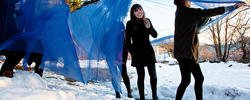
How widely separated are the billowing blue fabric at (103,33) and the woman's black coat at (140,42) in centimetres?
15

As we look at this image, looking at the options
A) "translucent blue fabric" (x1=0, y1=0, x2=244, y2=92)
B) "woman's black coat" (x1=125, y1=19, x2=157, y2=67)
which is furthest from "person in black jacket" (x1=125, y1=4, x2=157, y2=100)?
"translucent blue fabric" (x1=0, y1=0, x2=244, y2=92)

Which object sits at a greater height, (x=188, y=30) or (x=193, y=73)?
(x=188, y=30)

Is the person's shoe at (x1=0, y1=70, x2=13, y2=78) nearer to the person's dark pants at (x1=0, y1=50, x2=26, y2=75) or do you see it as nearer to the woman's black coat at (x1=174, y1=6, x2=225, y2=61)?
the person's dark pants at (x1=0, y1=50, x2=26, y2=75)

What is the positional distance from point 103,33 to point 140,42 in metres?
0.57

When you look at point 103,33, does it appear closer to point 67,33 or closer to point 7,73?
point 67,33

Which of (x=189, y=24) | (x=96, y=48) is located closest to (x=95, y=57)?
(x=96, y=48)

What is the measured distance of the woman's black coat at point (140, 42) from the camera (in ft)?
8.82

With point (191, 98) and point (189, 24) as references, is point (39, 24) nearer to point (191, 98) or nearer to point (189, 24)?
point (189, 24)

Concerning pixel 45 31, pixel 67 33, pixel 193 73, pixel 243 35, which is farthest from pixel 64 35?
pixel 243 35

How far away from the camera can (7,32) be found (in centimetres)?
218

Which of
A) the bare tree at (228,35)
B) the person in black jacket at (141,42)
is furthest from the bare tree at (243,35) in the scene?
the person in black jacket at (141,42)

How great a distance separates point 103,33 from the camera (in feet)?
8.70

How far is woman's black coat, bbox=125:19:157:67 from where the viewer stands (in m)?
2.69

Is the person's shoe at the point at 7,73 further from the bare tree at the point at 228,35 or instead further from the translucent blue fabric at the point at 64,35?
the bare tree at the point at 228,35
